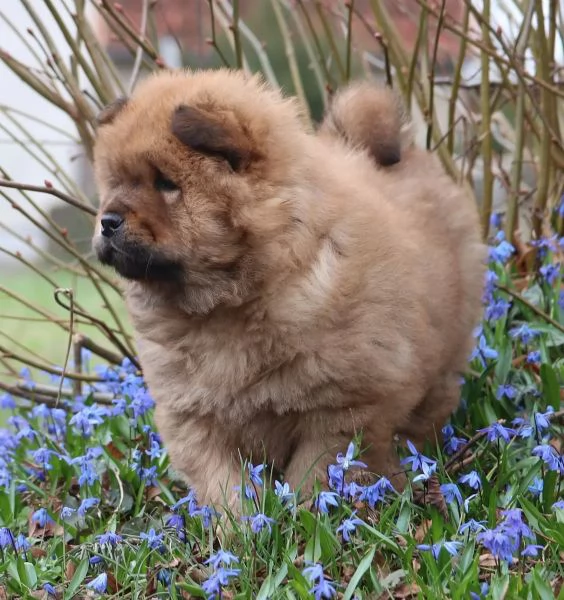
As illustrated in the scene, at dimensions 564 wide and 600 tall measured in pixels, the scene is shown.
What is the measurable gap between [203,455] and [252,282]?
65cm

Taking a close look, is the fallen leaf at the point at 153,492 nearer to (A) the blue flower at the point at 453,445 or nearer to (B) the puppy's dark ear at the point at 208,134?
(A) the blue flower at the point at 453,445

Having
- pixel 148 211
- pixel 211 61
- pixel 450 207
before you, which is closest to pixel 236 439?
pixel 148 211

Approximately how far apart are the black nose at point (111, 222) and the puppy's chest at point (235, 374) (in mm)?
486

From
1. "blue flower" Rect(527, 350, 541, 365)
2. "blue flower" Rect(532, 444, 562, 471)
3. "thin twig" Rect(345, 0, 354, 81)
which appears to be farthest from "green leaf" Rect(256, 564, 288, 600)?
"thin twig" Rect(345, 0, 354, 81)

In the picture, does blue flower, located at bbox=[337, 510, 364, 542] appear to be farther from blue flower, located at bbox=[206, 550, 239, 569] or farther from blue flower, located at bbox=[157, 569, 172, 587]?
blue flower, located at bbox=[157, 569, 172, 587]

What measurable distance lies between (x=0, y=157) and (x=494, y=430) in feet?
41.0

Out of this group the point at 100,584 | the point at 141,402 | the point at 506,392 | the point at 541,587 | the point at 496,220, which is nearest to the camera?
the point at 541,587

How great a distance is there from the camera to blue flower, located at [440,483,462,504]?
2863 millimetres

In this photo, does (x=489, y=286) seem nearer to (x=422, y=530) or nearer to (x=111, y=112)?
(x=422, y=530)

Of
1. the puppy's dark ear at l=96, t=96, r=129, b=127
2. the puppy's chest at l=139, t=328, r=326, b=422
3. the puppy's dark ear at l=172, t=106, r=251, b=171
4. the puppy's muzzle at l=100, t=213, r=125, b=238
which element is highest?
the puppy's dark ear at l=96, t=96, r=129, b=127

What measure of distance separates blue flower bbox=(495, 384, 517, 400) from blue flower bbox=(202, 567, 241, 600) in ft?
5.58

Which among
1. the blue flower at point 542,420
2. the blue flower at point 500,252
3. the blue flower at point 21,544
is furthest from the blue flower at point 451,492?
the blue flower at point 500,252

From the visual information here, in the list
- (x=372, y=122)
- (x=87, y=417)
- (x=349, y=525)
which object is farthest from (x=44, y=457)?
(x=372, y=122)

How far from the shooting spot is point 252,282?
3.00m
